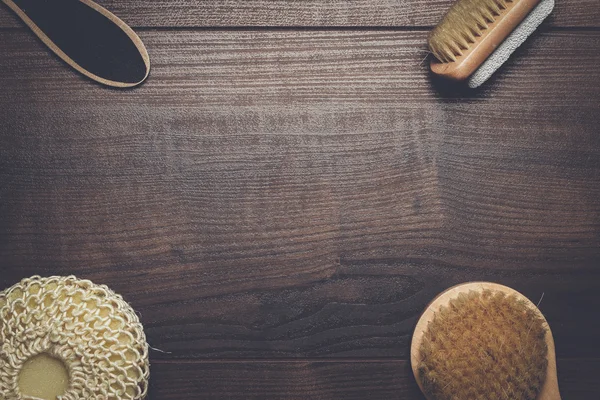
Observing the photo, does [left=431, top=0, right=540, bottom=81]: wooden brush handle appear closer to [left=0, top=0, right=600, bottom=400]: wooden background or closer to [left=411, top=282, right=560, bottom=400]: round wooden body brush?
[left=0, top=0, right=600, bottom=400]: wooden background

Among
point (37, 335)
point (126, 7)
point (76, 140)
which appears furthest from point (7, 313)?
point (126, 7)

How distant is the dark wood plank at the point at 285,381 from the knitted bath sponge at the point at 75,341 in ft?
0.18

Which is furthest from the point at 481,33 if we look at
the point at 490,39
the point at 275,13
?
the point at 275,13

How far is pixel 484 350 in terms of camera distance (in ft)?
1.78

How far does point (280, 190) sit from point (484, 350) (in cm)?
25

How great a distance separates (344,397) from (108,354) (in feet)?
0.79

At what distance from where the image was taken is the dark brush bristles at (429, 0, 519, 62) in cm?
56

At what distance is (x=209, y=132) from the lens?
A: 0.60 m

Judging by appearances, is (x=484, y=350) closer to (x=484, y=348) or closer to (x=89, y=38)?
(x=484, y=348)

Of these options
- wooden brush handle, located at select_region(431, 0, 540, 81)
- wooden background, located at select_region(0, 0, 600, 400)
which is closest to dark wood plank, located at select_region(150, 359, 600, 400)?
wooden background, located at select_region(0, 0, 600, 400)

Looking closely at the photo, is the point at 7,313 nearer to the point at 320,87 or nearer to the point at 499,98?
the point at 320,87

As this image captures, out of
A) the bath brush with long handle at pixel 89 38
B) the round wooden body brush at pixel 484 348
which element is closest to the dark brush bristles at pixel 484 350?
the round wooden body brush at pixel 484 348

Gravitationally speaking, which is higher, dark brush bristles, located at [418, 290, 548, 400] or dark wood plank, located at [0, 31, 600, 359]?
dark wood plank, located at [0, 31, 600, 359]

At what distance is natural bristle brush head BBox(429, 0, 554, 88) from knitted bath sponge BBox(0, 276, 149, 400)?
1.30 ft
